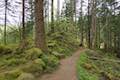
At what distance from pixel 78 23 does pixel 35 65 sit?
37.0 m

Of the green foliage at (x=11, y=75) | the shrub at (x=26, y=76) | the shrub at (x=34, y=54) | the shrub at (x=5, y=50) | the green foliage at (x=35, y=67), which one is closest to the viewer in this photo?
the shrub at (x=26, y=76)

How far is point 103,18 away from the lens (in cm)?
4128

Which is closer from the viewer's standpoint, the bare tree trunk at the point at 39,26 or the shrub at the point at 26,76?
the shrub at the point at 26,76

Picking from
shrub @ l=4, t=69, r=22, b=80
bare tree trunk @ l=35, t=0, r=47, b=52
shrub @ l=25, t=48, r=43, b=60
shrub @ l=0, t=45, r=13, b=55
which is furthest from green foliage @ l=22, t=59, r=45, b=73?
shrub @ l=0, t=45, r=13, b=55

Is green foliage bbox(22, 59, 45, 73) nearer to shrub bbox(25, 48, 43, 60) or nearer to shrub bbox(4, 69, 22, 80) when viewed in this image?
shrub bbox(4, 69, 22, 80)

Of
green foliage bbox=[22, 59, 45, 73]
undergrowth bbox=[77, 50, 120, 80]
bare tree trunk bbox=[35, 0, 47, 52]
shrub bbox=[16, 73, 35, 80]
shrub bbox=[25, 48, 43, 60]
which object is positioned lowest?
undergrowth bbox=[77, 50, 120, 80]

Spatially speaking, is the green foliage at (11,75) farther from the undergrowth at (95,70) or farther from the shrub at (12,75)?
the undergrowth at (95,70)

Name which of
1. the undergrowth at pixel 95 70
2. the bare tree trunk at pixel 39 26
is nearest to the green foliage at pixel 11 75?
the undergrowth at pixel 95 70

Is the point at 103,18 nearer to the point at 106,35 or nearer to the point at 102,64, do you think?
the point at 106,35

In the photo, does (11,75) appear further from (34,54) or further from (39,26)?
(39,26)

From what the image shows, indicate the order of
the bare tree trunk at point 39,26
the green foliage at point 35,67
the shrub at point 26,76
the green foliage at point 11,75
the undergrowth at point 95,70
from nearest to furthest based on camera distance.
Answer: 1. the shrub at point 26,76
2. the green foliage at point 11,75
3. the green foliage at point 35,67
4. the undergrowth at point 95,70
5. the bare tree trunk at point 39,26

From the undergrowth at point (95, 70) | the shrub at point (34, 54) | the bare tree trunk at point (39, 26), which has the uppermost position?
the bare tree trunk at point (39, 26)

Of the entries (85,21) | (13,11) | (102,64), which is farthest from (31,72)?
(85,21)

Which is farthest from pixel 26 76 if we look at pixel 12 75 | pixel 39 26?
pixel 39 26
